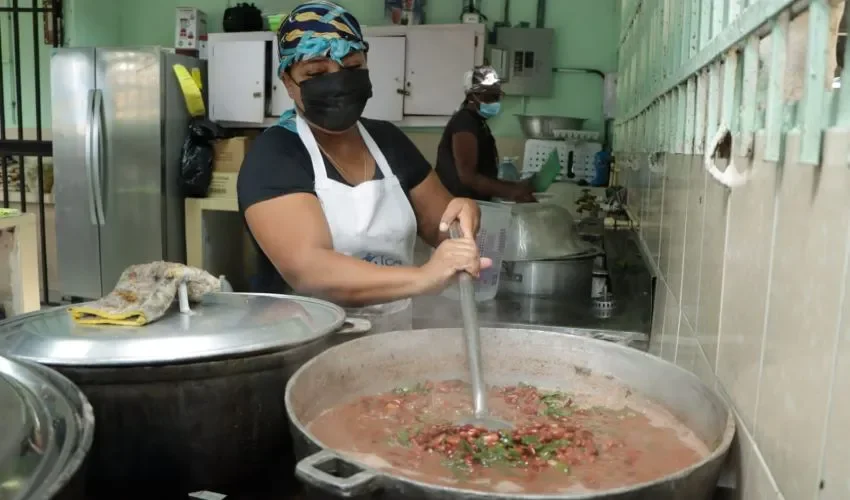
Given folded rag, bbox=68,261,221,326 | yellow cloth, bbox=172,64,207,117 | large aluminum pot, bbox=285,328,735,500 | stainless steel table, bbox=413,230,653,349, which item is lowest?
stainless steel table, bbox=413,230,653,349

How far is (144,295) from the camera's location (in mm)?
968

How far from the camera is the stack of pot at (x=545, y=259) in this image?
1.87 m

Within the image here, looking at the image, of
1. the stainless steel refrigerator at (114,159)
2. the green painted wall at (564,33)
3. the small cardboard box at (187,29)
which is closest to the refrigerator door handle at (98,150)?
the stainless steel refrigerator at (114,159)

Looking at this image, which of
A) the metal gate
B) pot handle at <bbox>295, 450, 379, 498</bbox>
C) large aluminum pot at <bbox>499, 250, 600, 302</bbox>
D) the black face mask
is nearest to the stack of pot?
large aluminum pot at <bbox>499, 250, 600, 302</bbox>

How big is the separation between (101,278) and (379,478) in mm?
4563

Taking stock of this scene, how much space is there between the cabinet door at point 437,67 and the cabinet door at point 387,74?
2.1 inches

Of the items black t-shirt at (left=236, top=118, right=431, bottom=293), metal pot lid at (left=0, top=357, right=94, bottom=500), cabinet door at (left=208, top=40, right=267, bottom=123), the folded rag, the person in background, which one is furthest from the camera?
cabinet door at (left=208, top=40, right=267, bottom=123)

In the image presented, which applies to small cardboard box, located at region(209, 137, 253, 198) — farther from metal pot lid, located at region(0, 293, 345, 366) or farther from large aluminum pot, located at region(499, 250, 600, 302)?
metal pot lid, located at region(0, 293, 345, 366)

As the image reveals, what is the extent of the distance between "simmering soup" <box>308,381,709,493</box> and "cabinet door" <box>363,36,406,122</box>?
372 centimetres

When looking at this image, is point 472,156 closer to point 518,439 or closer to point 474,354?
point 474,354

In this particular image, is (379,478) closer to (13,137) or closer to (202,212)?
(202,212)

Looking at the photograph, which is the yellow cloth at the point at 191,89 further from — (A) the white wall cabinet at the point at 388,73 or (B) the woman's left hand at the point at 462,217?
(B) the woman's left hand at the point at 462,217

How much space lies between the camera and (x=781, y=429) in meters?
0.62

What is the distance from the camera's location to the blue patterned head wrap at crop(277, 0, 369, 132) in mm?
1519
